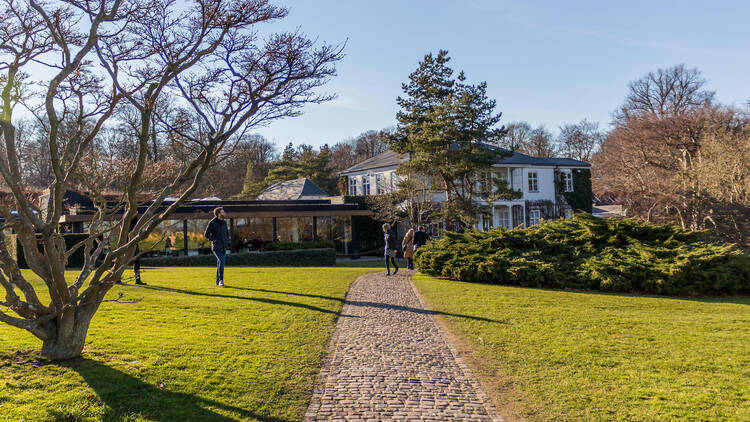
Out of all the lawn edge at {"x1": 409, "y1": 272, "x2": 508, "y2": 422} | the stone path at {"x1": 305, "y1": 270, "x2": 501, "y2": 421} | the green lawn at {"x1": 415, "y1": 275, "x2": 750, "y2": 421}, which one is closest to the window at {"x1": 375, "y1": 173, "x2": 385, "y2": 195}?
the green lawn at {"x1": 415, "y1": 275, "x2": 750, "y2": 421}

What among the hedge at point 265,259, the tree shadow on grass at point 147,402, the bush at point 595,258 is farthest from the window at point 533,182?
the tree shadow on grass at point 147,402

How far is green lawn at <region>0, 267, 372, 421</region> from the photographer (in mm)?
4723

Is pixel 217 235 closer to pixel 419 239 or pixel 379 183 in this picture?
pixel 419 239

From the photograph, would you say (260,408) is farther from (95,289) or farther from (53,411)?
(95,289)

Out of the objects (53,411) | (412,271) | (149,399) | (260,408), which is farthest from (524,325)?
(412,271)

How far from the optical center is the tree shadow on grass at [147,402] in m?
4.62

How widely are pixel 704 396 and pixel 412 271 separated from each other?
1332 centimetres

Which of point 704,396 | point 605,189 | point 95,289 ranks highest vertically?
point 605,189

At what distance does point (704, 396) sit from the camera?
5398 millimetres

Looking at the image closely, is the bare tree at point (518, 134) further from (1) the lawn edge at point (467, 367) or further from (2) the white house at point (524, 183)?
(1) the lawn edge at point (467, 367)

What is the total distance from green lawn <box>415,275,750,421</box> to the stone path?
0.37 meters

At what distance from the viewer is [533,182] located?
1470 inches

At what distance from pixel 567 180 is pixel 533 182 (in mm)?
3345

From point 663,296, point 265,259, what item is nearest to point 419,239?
point 663,296
